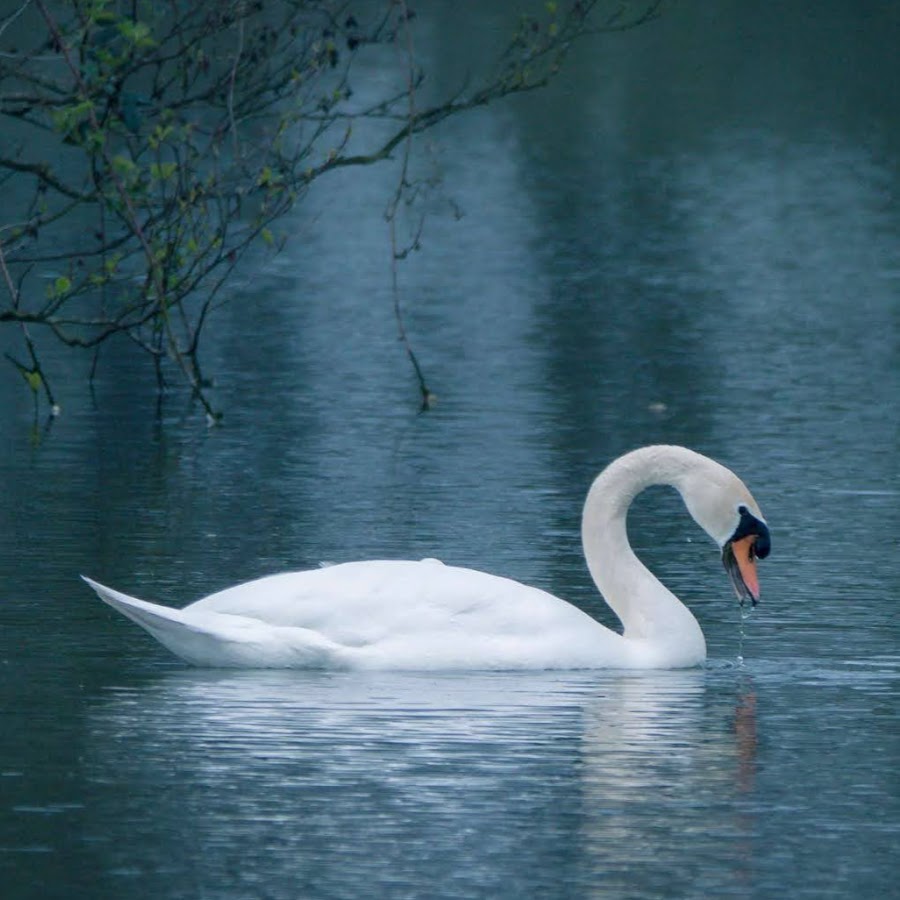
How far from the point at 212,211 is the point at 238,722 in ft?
79.0

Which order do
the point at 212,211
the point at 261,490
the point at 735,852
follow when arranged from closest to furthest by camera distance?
the point at 735,852
the point at 261,490
the point at 212,211

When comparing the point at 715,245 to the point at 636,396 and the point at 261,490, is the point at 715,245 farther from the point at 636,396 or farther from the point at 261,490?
the point at 261,490

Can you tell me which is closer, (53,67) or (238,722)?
(238,722)

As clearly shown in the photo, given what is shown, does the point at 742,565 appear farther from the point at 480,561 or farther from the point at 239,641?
the point at 480,561

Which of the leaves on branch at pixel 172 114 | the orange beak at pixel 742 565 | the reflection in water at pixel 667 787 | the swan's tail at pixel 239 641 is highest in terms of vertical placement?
the leaves on branch at pixel 172 114

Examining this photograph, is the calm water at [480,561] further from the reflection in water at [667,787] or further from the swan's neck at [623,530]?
the swan's neck at [623,530]

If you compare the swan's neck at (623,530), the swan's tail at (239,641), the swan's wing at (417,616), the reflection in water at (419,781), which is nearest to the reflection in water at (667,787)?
the reflection in water at (419,781)

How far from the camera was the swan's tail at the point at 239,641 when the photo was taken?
1016 centimetres

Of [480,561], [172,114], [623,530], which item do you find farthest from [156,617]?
[172,114]

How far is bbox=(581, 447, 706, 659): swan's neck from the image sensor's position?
10859mm

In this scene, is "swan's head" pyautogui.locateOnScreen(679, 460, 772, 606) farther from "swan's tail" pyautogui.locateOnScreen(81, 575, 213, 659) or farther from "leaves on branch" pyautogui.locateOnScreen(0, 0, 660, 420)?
"leaves on branch" pyautogui.locateOnScreen(0, 0, 660, 420)

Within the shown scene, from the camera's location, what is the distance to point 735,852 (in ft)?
25.8

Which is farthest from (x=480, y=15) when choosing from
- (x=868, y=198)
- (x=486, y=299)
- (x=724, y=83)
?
(x=486, y=299)

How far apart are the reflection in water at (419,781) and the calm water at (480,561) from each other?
0.05 feet
